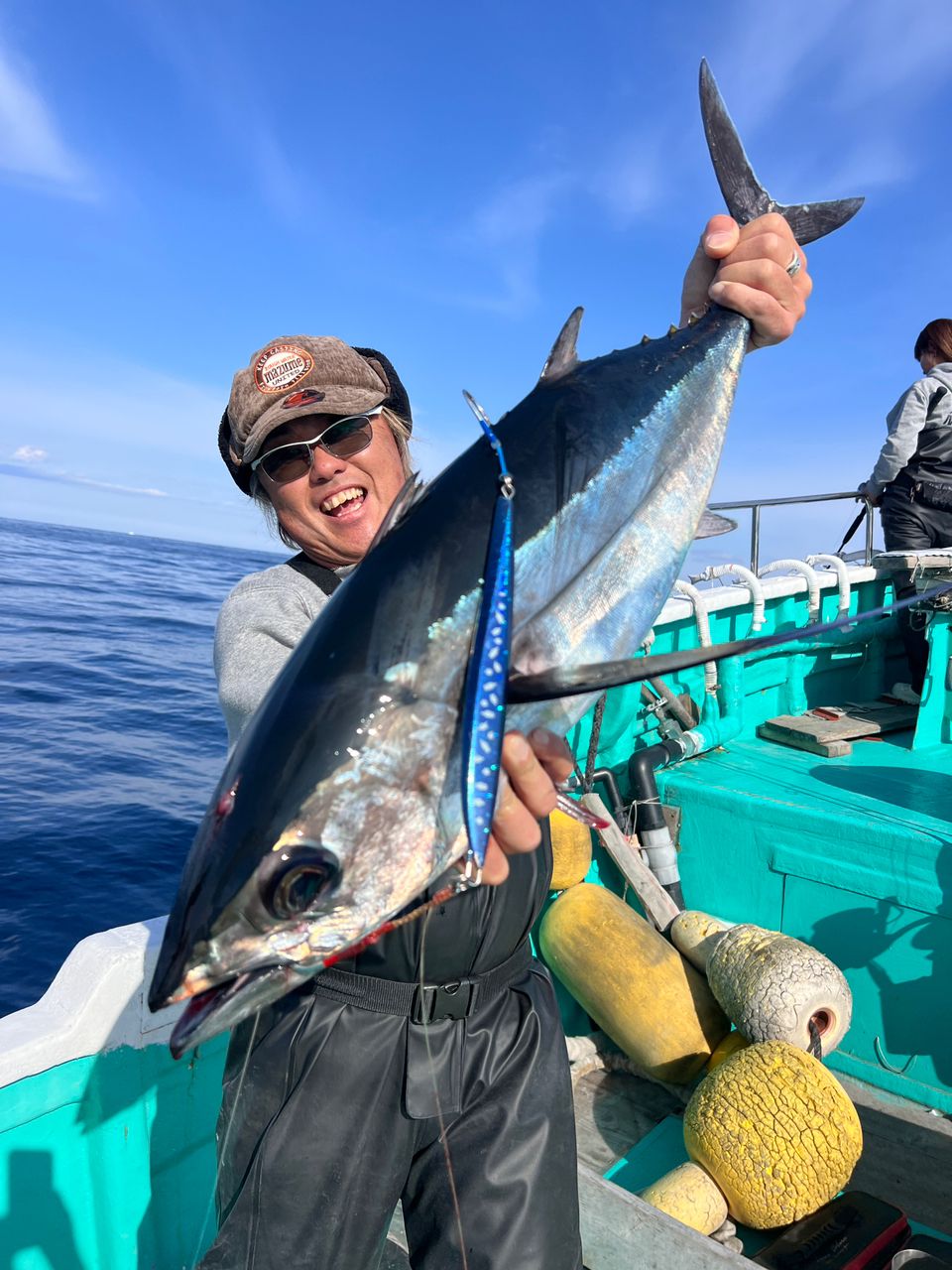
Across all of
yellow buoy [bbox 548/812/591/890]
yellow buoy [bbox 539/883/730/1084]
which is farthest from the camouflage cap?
yellow buoy [bbox 539/883/730/1084]

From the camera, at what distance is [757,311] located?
190 cm

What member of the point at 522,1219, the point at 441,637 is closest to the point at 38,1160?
the point at 522,1219

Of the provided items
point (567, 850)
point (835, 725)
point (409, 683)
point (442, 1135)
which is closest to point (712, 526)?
point (409, 683)

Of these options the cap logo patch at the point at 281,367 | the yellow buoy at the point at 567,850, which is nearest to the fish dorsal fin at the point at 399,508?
the cap logo patch at the point at 281,367

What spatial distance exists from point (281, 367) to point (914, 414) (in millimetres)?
5148

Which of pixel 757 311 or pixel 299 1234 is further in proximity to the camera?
pixel 757 311

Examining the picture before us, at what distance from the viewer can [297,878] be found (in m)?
1.19

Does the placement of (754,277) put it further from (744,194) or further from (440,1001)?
(440,1001)

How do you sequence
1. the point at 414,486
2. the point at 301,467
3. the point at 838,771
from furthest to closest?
the point at 838,771
the point at 301,467
the point at 414,486

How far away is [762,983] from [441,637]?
8.33 ft

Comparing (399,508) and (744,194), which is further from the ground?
(744,194)

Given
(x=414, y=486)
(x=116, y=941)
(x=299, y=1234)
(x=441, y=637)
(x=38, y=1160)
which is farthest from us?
(x=116, y=941)

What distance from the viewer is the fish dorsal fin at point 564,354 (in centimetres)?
178

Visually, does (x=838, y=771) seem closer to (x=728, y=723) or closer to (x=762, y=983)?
(x=728, y=723)
